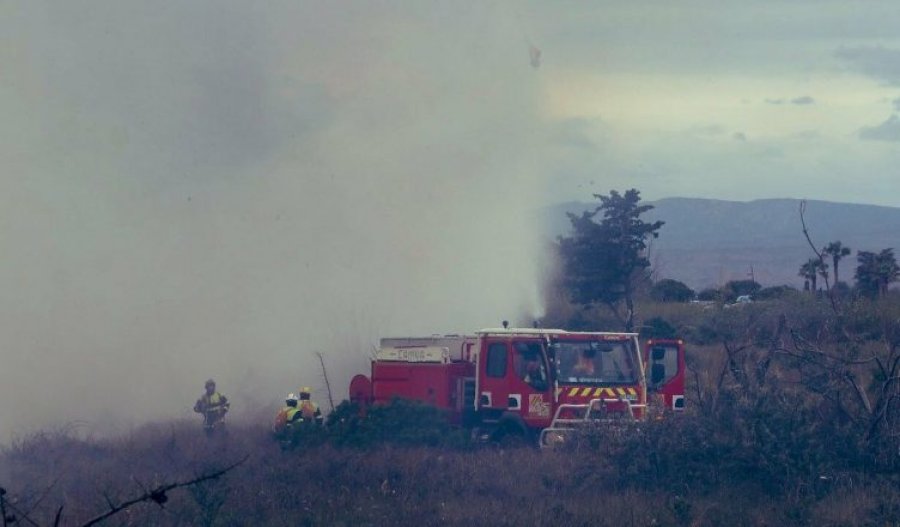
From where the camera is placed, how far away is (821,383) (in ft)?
56.0

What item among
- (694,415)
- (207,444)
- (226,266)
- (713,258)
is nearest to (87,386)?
(226,266)

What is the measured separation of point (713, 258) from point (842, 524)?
115902 mm

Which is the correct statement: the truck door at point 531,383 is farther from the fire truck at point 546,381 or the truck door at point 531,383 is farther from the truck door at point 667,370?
the truck door at point 667,370

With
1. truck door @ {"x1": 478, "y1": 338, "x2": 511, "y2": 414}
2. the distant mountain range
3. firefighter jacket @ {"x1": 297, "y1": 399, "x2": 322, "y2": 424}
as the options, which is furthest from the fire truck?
the distant mountain range

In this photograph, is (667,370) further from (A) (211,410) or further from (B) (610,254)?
(B) (610,254)

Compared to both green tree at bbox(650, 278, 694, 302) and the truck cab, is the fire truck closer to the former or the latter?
the truck cab

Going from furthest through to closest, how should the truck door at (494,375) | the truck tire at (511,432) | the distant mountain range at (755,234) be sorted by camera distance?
the distant mountain range at (755,234) → the truck door at (494,375) → the truck tire at (511,432)

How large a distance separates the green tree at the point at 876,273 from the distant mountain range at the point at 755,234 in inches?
2152

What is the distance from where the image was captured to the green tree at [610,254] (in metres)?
36.8

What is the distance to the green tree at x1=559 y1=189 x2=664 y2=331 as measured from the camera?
121ft

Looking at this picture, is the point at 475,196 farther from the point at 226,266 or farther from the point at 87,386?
the point at 87,386

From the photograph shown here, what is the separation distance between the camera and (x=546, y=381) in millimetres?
19156

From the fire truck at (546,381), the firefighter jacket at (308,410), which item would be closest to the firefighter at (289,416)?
the firefighter jacket at (308,410)

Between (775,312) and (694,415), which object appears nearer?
(694,415)
